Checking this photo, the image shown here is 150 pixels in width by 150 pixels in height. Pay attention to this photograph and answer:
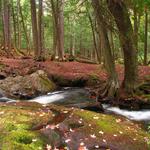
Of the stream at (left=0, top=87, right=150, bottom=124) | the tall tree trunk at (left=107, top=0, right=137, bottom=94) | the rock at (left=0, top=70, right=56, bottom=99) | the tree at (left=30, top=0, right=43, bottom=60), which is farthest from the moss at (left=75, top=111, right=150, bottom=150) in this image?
the tree at (left=30, top=0, right=43, bottom=60)

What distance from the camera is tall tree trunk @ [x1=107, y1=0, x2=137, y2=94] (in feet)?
42.0

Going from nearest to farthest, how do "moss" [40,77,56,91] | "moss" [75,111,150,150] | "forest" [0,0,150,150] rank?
"forest" [0,0,150,150]
"moss" [75,111,150,150]
"moss" [40,77,56,91]

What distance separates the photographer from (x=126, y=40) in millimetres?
13031

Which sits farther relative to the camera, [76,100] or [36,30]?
[36,30]

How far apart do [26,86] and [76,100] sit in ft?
8.66

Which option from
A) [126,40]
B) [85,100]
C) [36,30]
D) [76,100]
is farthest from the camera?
[36,30]

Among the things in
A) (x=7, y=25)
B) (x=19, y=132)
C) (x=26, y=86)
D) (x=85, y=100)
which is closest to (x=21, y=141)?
(x=19, y=132)

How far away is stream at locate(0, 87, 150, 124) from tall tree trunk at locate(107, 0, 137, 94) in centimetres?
119

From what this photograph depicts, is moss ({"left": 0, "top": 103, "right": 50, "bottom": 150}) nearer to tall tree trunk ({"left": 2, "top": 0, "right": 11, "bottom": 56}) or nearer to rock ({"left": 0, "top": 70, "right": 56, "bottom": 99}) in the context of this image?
rock ({"left": 0, "top": 70, "right": 56, "bottom": 99})

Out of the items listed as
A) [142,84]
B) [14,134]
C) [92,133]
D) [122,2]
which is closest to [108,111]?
[142,84]

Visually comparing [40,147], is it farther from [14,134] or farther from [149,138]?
[149,138]

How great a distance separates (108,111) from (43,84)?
4508 mm

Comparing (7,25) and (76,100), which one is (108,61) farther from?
(7,25)

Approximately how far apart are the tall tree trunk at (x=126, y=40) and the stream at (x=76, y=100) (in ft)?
3.91
